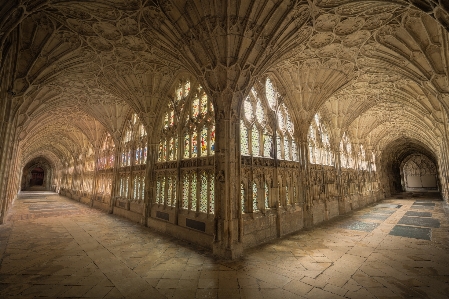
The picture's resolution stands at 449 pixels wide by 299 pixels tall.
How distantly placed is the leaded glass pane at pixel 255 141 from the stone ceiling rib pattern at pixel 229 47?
7.48 ft

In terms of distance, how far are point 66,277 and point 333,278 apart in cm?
639

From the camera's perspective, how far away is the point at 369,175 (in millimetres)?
21828

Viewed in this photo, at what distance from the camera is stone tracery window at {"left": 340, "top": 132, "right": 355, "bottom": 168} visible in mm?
17797

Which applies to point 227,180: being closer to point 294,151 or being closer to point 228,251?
point 228,251

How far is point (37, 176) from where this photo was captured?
49.3 meters

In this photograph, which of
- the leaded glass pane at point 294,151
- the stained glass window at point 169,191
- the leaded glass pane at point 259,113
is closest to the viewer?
the leaded glass pane at point 259,113

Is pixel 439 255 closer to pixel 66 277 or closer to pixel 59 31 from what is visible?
pixel 66 277

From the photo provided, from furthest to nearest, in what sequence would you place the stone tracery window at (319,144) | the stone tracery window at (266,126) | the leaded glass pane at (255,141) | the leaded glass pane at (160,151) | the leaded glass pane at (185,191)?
the stone tracery window at (319,144), the leaded glass pane at (160,151), the leaded glass pane at (185,191), the leaded glass pane at (255,141), the stone tracery window at (266,126)

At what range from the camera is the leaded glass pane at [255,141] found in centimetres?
938

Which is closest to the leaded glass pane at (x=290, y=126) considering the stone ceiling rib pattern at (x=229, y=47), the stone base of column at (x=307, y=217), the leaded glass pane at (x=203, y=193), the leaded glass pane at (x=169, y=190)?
the stone ceiling rib pattern at (x=229, y=47)

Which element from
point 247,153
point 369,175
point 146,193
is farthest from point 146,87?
point 369,175

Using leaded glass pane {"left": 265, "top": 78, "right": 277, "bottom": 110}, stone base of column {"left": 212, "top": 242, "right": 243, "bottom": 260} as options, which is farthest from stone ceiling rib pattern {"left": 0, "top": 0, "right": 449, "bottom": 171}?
stone base of column {"left": 212, "top": 242, "right": 243, "bottom": 260}

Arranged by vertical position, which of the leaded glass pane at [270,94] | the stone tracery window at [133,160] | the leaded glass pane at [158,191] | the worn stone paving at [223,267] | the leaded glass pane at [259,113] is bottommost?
the worn stone paving at [223,267]

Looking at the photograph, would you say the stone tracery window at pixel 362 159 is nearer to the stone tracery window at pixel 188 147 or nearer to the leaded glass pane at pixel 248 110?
the leaded glass pane at pixel 248 110
